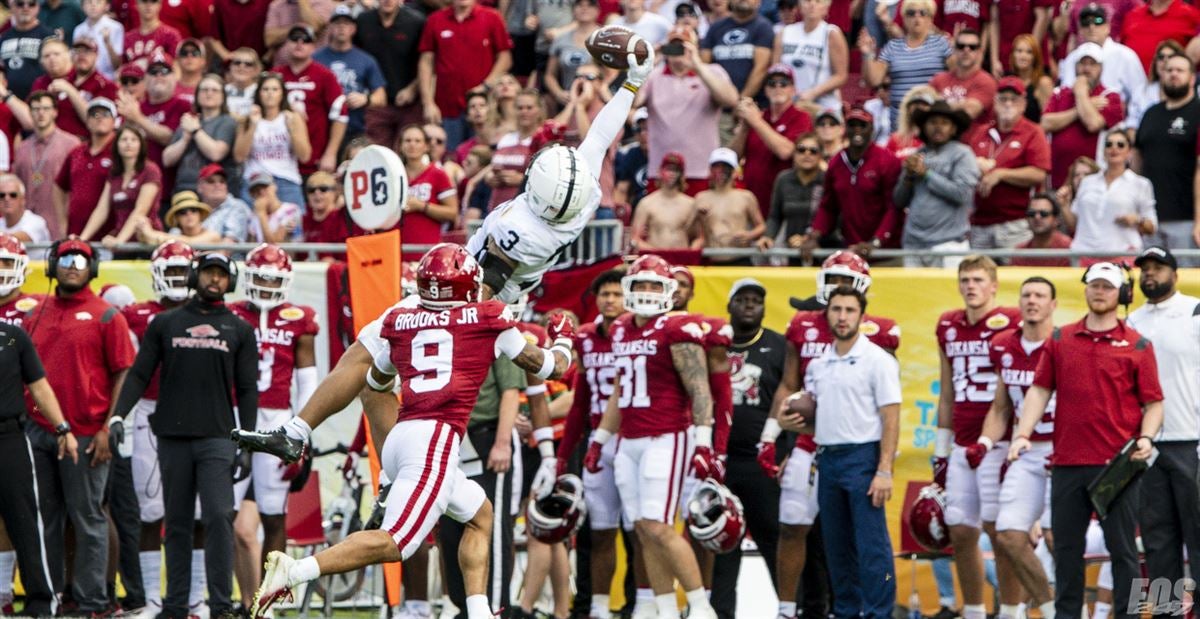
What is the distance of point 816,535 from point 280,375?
343cm

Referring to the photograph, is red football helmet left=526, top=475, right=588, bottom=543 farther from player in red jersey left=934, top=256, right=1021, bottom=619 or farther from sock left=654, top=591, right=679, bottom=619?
player in red jersey left=934, top=256, right=1021, bottom=619

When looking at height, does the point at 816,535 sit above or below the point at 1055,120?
below

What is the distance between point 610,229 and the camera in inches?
507

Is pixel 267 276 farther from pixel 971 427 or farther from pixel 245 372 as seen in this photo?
pixel 971 427

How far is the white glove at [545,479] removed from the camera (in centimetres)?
1078

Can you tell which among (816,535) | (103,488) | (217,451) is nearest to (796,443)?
(816,535)

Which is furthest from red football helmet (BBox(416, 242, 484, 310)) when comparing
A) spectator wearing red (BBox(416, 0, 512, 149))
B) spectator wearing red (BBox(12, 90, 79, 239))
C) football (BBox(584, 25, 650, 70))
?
spectator wearing red (BBox(416, 0, 512, 149))

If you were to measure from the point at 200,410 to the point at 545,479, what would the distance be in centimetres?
200

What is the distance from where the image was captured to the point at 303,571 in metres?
7.97

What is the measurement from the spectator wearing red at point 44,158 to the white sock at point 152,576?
12.8ft

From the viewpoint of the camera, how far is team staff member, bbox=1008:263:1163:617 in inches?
386

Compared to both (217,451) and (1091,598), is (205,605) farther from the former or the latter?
(1091,598)

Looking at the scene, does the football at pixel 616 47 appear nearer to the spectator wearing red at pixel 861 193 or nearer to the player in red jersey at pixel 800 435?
the player in red jersey at pixel 800 435

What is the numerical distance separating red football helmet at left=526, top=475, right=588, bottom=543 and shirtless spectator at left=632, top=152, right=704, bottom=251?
8.48 ft
